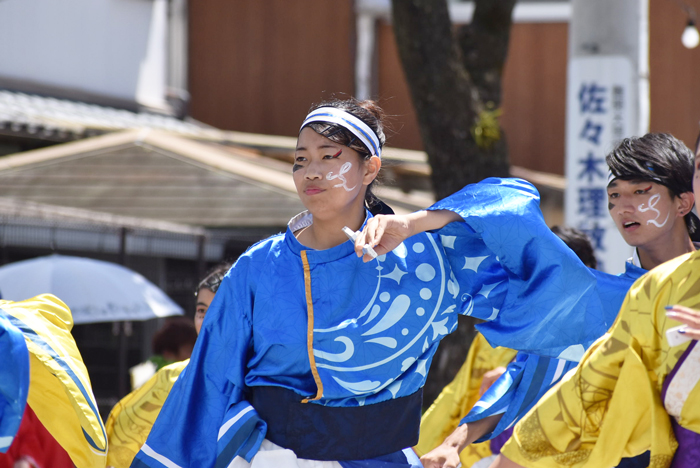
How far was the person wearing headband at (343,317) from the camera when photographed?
7.29 ft

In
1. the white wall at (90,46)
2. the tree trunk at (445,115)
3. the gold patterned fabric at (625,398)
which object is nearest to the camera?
the gold patterned fabric at (625,398)

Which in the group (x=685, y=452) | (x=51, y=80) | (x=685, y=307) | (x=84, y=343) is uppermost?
(x=51, y=80)

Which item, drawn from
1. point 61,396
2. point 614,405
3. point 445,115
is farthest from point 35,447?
point 445,115

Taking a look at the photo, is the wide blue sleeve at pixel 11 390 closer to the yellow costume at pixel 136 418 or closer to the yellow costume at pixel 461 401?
the yellow costume at pixel 136 418

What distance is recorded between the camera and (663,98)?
12562mm

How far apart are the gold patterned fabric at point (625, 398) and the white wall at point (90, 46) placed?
9.52m

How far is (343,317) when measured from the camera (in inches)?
87.6

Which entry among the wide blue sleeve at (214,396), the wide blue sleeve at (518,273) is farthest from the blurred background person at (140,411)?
the wide blue sleeve at (518,273)

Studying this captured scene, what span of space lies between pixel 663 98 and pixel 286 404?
38.0 ft

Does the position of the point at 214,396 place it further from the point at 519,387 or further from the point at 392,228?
the point at 519,387

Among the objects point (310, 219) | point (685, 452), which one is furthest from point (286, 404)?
point (685, 452)

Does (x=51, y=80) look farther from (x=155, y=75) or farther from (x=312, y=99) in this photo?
(x=312, y=99)

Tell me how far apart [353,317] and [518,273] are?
1.54ft

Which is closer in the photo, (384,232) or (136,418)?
(384,232)
